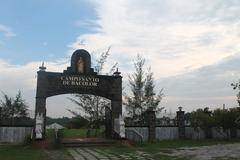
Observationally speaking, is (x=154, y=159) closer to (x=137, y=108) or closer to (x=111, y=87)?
(x=111, y=87)

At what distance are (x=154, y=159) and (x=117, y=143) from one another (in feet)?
31.3

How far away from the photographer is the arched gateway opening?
25797 millimetres

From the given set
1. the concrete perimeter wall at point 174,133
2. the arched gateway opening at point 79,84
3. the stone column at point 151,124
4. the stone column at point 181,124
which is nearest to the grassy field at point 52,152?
the arched gateway opening at point 79,84

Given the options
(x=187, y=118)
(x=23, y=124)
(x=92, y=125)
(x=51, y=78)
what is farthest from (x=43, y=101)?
(x=187, y=118)

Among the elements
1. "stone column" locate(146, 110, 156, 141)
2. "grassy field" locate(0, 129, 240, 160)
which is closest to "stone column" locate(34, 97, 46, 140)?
"grassy field" locate(0, 129, 240, 160)

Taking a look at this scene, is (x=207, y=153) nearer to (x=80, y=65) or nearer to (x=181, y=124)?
(x=80, y=65)

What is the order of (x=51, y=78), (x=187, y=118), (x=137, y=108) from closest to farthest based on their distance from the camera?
(x=51, y=78) → (x=187, y=118) → (x=137, y=108)

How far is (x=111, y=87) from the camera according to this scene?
90.5ft

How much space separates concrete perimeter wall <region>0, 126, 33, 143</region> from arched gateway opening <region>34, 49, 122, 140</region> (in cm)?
325

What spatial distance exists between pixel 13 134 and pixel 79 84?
19.4 ft

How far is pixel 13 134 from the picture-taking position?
27.5m

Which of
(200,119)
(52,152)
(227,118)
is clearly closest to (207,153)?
(52,152)

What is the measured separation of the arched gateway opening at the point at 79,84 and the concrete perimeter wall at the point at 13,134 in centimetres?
325

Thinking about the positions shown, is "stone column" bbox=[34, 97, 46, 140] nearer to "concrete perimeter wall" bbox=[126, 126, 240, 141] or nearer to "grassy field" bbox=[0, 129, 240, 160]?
"grassy field" bbox=[0, 129, 240, 160]
